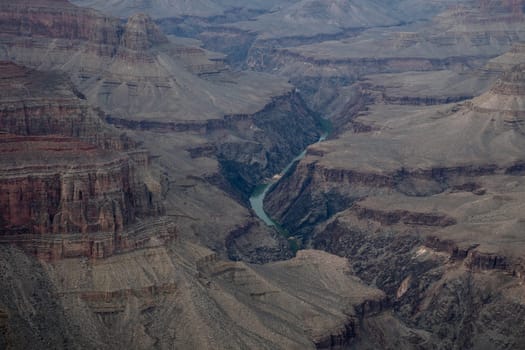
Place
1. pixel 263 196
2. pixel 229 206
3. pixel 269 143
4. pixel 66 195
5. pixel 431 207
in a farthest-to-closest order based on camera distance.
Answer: pixel 269 143 < pixel 263 196 < pixel 229 206 < pixel 431 207 < pixel 66 195

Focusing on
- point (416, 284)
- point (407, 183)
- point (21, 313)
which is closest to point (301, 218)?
point (407, 183)

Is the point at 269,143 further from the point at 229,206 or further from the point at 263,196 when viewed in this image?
the point at 229,206

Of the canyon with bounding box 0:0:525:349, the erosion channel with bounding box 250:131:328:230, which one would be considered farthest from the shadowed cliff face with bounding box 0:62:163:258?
the erosion channel with bounding box 250:131:328:230

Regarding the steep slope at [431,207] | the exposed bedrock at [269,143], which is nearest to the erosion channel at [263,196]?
the exposed bedrock at [269,143]

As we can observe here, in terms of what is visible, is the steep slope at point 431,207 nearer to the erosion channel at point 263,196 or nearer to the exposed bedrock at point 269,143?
the erosion channel at point 263,196

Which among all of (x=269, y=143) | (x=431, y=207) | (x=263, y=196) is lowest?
(x=263, y=196)

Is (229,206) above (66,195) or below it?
below

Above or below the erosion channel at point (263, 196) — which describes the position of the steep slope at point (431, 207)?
above

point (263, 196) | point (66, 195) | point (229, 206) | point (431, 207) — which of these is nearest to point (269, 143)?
point (263, 196)

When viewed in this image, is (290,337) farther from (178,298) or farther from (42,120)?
(42,120)
